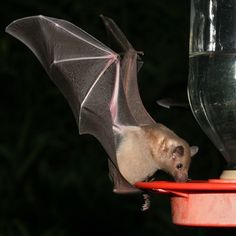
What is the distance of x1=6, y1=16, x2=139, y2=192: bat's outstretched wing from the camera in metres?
4.31

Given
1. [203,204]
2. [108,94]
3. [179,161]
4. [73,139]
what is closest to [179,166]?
[179,161]

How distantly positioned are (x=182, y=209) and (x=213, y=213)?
0.51 ft

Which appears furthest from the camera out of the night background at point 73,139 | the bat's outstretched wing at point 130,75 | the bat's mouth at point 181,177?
the night background at point 73,139

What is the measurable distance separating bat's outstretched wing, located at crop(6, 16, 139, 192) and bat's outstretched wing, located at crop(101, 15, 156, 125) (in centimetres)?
11

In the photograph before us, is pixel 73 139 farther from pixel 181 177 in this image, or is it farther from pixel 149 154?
pixel 181 177

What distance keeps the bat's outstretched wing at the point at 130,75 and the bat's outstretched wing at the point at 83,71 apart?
0.11m

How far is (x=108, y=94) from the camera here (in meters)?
4.43

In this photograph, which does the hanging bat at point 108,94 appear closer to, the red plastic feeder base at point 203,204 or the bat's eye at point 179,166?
the bat's eye at point 179,166

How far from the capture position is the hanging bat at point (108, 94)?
434 cm

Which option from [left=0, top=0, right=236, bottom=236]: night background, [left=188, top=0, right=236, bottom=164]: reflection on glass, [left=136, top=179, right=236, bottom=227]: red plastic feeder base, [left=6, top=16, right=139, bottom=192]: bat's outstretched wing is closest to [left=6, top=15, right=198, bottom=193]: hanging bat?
[left=6, top=16, right=139, bottom=192]: bat's outstretched wing

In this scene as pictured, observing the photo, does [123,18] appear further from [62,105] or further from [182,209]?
[182,209]

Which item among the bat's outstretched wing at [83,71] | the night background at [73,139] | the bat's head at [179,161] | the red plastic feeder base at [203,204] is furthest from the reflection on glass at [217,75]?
the night background at [73,139]

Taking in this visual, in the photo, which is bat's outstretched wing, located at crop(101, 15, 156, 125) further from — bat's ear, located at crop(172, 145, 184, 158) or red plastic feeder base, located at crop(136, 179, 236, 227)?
red plastic feeder base, located at crop(136, 179, 236, 227)

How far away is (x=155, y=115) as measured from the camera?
7.95m
